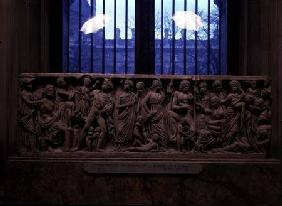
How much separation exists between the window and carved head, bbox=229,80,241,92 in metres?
1.09

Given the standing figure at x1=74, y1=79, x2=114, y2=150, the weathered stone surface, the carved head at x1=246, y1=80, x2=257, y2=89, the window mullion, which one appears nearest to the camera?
the weathered stone surface

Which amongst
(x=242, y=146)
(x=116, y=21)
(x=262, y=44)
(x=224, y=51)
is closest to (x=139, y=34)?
(x=116, y=21)

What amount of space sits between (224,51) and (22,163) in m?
3.67

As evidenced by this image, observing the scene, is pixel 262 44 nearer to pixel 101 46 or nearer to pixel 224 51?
pixel 224 51

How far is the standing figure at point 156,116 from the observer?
6895mm

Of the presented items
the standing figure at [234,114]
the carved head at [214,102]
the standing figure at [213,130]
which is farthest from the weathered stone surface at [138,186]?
the carved head at [214,102]

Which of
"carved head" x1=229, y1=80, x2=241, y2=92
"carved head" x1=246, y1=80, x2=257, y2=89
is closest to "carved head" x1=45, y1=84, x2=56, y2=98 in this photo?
"carved head" x1=229, y1=80, x2=241, y2=92

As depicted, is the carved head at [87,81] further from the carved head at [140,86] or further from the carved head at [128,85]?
the carved head at [140,86]

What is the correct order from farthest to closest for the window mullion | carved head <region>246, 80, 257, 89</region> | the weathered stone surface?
1. the window mullion
2. carved head <region>246, 80, 257, 89</region>
3. the weathered stone surface

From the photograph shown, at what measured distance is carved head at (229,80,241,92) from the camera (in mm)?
6938

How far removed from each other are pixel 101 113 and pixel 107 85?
15.9 inches

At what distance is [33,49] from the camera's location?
744cm

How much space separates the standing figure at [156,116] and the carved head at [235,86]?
992 millimetres

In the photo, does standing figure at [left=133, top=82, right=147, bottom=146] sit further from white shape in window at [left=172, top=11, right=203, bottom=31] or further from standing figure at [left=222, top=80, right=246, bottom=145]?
white shape in window at [left=172, top=11, right=203, bottom=31]
